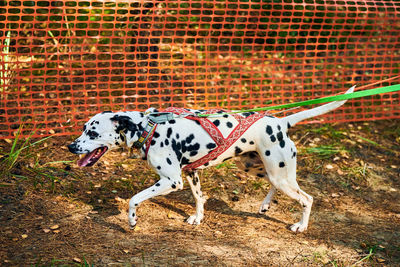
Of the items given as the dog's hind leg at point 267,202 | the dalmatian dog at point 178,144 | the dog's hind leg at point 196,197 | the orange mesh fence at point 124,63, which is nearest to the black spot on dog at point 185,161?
the dalmatian dog at point 178,144

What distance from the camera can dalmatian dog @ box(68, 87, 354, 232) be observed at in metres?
4.09

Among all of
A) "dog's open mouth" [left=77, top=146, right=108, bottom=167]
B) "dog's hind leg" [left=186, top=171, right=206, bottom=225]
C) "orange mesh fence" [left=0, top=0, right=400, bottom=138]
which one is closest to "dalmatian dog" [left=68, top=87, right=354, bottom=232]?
"dog's open mouth" [left=77, top=146, right=108, bottom=167]

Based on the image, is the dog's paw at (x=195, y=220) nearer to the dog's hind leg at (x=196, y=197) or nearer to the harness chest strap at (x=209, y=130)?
the dog's hind leg at (x=196, y=197)

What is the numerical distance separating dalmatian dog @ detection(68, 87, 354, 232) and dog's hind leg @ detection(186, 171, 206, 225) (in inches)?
15.1

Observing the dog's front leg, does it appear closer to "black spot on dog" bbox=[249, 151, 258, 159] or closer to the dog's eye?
the dog's eye

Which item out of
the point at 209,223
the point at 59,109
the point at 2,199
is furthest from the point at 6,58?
the point at 209,223

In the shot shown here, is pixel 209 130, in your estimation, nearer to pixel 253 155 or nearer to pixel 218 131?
pixel 218 131

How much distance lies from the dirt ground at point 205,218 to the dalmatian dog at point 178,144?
1.49 ft

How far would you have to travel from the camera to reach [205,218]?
4945mm

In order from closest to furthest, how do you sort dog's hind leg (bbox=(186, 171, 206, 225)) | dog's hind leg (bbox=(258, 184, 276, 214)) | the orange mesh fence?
1. dog's hind leg (bbox=(186, 171, 206, 225))
2. dog's hind leg (bbox=(258, 184, 276, 214))
3. the orange mesh fence

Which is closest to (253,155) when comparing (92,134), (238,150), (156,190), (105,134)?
(238,150)

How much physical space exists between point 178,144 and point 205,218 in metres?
1.09

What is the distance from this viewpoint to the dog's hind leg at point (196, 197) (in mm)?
4727

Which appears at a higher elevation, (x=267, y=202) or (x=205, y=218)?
(x=267, y=202)
